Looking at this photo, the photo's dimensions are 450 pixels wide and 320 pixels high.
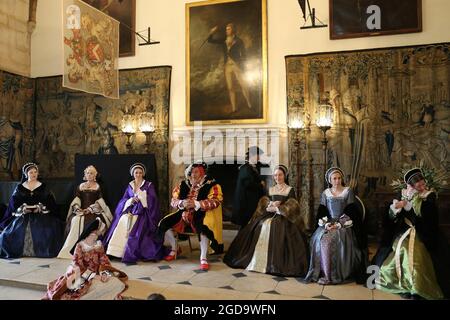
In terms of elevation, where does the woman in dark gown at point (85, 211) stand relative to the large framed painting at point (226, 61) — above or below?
below

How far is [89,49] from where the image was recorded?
18.7ft

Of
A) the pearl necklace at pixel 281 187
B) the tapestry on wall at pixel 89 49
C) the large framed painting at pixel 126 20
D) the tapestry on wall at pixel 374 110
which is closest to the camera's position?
the tapestry on wall at pixel 89 49

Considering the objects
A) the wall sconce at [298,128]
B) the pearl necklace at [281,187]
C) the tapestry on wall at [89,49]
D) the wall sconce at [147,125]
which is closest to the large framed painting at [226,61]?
the wall sconce at [298,128]

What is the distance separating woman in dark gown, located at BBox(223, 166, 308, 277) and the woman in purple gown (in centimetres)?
119

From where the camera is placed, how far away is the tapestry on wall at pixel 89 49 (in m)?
5.24

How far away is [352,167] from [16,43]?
27.6 ft

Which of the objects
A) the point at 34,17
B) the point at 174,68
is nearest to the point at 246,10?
the point at 174,68

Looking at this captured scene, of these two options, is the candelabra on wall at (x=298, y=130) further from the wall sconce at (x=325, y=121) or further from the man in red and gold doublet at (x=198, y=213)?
the man in red and gold doublet at (x=198, y=213)

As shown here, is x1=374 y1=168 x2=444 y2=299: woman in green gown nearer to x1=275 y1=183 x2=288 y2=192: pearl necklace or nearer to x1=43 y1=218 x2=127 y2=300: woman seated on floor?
x1=275 y1=183 x2=288 y2=192: pearl necklace

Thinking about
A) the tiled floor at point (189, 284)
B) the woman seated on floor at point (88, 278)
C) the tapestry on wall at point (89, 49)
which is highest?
the tapestry on wall at point (89, 49)

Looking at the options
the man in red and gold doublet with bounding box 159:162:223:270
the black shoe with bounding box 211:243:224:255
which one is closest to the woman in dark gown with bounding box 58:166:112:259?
the man in red and gold doublet with bounding box 159:162:223:270

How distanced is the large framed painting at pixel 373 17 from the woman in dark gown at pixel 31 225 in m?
6.21

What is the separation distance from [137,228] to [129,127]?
3.49m
